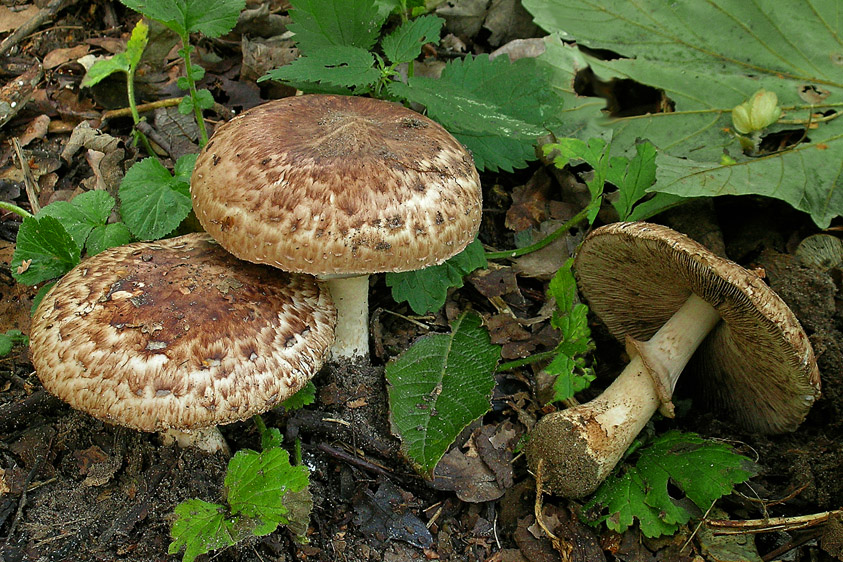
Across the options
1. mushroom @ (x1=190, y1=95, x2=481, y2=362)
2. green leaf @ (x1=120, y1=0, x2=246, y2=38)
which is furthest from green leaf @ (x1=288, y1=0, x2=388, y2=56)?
mushroom @ (x1=190, y1=95, x2=481, y2=362)

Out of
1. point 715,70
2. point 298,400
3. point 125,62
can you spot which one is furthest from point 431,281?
point 125,62

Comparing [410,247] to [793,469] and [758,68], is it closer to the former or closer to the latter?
[793,469]

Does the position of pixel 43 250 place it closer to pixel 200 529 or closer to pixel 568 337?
pixel 200 529

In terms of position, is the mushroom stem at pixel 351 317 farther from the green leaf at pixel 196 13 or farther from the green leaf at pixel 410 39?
the green leaf at pixel 196 13

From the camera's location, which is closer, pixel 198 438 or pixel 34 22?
pixel 198 438

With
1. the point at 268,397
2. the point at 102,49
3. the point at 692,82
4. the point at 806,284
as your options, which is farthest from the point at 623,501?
the point at 102,49
